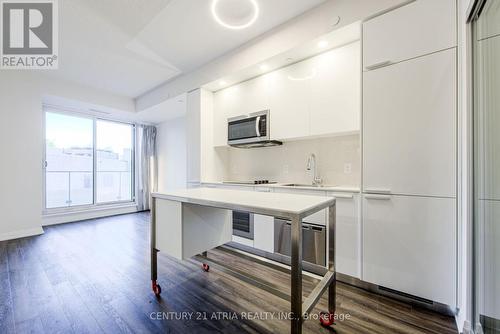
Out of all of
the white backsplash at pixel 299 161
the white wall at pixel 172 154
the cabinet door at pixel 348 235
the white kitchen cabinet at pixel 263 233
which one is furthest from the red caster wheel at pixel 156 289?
the white wall at pixel 172 154

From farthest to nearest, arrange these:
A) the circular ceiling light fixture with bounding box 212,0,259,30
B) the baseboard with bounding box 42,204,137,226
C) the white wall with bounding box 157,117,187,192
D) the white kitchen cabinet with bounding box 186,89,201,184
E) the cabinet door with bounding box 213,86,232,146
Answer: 1. the white wall with bounding box 157,117,187,192
2. the baseboard with bounding box 42,204,137,226
3. the white kitchen cabinet with bounding box 186,89,201,184
4. the cabinet door with bounding box 213,86,232,146
5. the circular ceiling light fixture with bounding box 212,0,259,30

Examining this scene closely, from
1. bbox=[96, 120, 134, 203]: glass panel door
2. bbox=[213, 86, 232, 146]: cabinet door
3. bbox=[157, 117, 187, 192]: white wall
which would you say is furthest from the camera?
bbox=[157, 117, 187, 192]: white wall

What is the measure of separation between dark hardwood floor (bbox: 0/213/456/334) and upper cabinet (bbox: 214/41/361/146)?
1.63 metres

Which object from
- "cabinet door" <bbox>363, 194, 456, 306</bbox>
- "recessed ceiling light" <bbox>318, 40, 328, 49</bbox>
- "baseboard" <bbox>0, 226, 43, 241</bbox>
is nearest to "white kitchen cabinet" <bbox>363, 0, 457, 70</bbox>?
"recessed ceiling light" <bbox>318, 40, 328, 49</bbox>

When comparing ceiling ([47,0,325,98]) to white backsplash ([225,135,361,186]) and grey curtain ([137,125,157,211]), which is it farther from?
grey curtain ([137,125,157,211])

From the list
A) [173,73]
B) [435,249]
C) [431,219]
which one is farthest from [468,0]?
[173,73]

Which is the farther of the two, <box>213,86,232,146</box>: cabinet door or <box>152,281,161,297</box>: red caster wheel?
<box>213,86,232,146</box>: cabinet door

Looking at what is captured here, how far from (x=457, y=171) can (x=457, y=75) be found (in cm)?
70

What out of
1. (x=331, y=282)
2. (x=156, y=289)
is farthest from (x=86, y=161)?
(x=331, y=282)

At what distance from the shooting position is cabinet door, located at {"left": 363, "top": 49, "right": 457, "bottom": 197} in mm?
1573

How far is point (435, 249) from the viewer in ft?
5.25

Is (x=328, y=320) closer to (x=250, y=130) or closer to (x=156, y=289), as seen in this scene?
(x=156, y=289)

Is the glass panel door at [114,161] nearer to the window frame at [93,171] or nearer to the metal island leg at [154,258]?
the window frame at [93,171]

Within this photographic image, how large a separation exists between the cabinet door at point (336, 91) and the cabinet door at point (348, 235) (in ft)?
2.48
